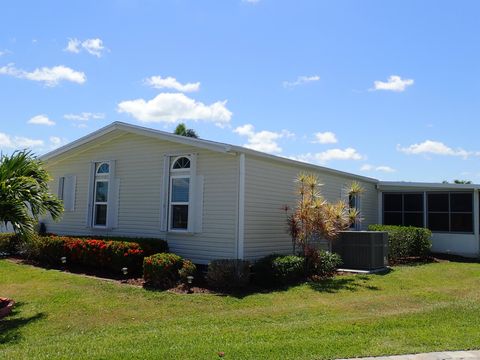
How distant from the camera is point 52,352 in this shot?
19.8ft

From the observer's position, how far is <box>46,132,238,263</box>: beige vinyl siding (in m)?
12.1

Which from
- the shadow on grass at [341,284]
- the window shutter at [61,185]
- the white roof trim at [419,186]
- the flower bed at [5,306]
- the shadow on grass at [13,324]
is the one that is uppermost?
the white roof trim at [419,186]

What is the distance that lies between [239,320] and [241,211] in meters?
4.39

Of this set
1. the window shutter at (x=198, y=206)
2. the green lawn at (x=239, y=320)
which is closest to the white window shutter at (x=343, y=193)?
the green lawn at (x=239, y=320)

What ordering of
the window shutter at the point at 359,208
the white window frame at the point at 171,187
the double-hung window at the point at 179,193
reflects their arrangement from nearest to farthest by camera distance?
the white window frame at the point at 171,187
the double-hung window at the point at 179,193
the window shutter at the point at 359,208

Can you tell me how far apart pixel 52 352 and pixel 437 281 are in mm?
9549

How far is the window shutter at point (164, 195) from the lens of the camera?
13117mm

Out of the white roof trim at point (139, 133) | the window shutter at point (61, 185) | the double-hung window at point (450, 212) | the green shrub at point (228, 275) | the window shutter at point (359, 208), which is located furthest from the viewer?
the window shutter at point (359, 208)

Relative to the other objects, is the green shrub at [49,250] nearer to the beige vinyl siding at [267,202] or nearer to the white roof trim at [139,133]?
the white roof trim at [139,133]

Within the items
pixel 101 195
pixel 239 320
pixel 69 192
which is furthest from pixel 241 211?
pixel 69 192

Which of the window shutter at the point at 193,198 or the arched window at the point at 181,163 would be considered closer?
the window shutter at the point at 193,198

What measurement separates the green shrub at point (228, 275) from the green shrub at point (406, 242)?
291 inches

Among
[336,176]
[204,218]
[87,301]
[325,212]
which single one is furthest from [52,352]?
[336,176]

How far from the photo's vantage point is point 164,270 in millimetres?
10547
